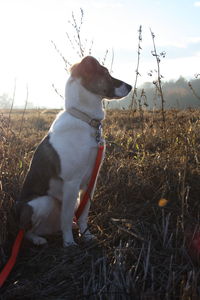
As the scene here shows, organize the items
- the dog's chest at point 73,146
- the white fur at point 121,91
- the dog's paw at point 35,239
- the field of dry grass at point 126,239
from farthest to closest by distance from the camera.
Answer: the white fur at point 121,91 < the dog's paw at point 35,239 < the dog's chest at point 73,146 < the field of dry grass at point 126,239

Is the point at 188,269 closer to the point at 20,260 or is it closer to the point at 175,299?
the point at 175,299

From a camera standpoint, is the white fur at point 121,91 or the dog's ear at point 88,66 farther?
the white fur at point 121,91

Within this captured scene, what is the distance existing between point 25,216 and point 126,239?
934mm

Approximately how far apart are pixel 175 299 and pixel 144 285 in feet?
0.67

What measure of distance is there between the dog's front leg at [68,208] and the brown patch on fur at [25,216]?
0.29 meters

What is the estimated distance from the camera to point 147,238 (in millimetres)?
3057

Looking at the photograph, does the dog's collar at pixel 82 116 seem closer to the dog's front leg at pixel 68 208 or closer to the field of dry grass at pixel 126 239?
the dog's front leg at pixel 68 208

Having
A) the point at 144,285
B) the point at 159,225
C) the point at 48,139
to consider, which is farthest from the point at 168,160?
the point at 144,285

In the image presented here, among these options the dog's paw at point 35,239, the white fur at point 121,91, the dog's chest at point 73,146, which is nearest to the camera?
the dog's chest at point 73,146

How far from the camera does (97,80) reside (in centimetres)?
368

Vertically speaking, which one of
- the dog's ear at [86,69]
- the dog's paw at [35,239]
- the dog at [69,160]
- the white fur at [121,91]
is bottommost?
the dog's paw at [35,239]

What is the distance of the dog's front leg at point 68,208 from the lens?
3.47 meters

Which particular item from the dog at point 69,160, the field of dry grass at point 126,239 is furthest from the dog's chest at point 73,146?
the field of dry grass at point 126,239

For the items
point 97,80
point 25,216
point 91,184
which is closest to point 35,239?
point 25,216
